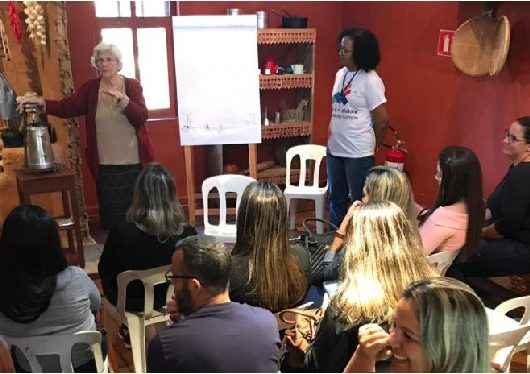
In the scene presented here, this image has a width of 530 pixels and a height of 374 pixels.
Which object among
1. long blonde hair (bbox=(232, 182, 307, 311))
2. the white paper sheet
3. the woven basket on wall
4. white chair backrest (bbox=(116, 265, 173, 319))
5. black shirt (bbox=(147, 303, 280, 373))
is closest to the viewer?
black shirt (bbox=(147, 303, 280, 373))

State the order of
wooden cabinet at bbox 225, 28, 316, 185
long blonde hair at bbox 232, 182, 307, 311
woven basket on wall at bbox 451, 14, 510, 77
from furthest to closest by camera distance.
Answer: wooden cabinet at bbox 225, 28, 316, 185 < woven basket on wall at bbox 451, 14, 510, 77 < long blonde hair at bbox 232, 182, 307, 311

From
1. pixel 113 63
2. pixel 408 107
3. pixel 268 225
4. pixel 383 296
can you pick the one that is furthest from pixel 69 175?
pixel 408 107

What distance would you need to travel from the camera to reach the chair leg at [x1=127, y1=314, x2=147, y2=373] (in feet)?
7.48

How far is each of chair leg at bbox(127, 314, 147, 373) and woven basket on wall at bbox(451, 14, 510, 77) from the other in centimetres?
243

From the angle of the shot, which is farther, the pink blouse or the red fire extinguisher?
the red fire extinguisher

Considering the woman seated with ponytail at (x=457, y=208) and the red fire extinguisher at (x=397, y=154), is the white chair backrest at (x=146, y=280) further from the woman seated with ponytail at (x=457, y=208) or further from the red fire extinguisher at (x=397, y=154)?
the red fire extinguisher at (x=397, y=154)

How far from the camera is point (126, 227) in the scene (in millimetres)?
2268

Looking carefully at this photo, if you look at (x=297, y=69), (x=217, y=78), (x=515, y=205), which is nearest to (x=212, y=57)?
(x=217, y=78)

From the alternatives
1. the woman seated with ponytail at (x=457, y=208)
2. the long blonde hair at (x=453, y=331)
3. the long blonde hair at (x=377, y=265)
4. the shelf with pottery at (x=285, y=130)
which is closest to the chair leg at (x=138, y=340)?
the long blonde hair at (x=377, y=265)

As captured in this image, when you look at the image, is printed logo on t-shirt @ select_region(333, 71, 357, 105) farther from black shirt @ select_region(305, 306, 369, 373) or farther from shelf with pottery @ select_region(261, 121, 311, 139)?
black shirt @ select_region(305, 306, 369, 373)

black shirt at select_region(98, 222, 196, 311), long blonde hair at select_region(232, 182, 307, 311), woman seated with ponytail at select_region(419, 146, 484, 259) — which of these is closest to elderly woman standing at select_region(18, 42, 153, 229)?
black shirt at select_region(98, 222, 196, 311)

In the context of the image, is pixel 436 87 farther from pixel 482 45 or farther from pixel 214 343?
pixel 214 343

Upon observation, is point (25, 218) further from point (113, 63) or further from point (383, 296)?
point (113, 63)

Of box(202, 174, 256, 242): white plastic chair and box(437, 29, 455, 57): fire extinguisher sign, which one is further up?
box(437, 29, 455, 57): fire extinguisher sign
